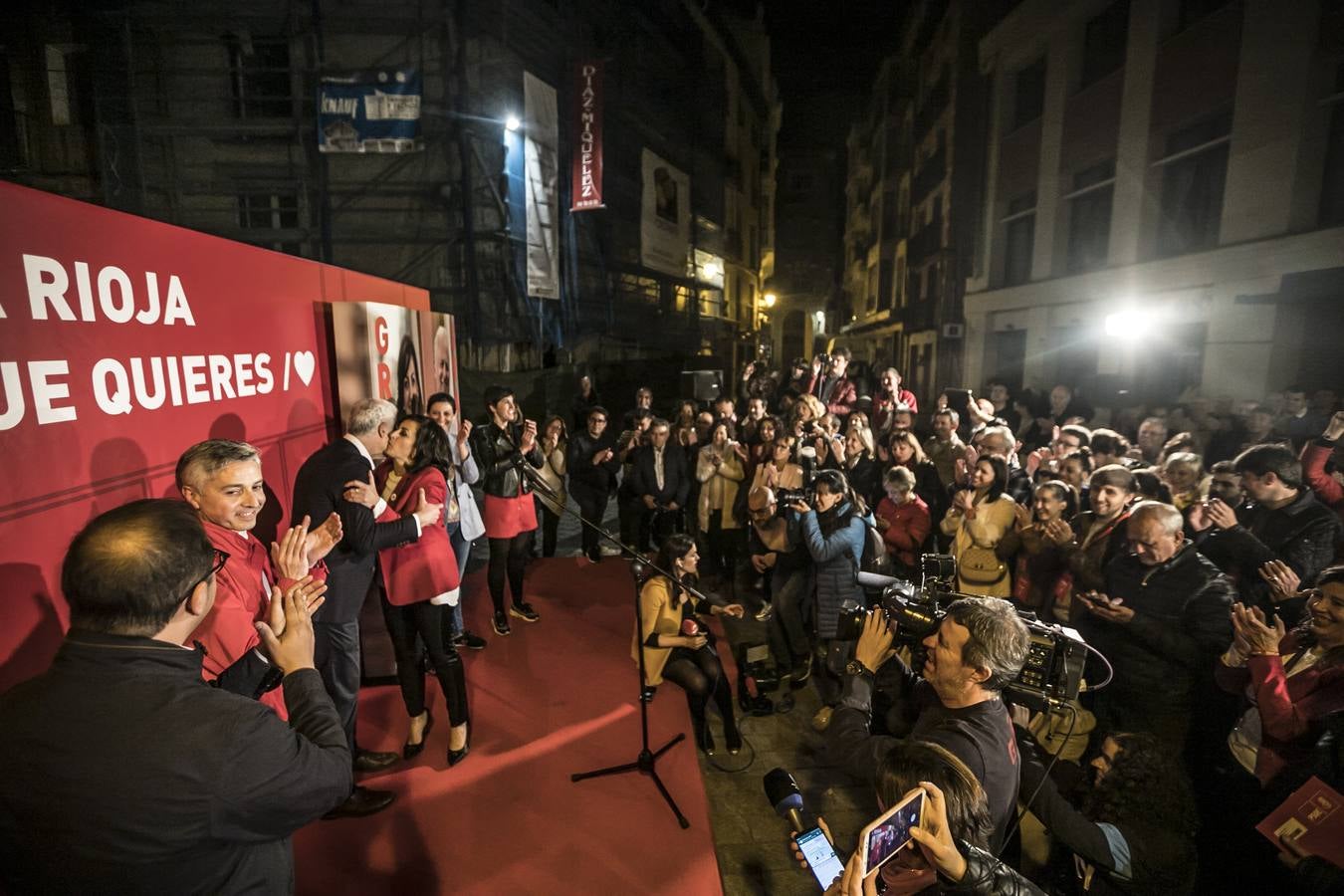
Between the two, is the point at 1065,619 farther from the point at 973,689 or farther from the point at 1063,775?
the point at 973,689

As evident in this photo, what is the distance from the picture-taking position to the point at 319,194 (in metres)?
12.5

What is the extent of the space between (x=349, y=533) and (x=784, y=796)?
2543 millimetres

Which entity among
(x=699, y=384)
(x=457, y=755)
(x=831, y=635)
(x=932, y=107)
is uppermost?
(x=932, y=107)

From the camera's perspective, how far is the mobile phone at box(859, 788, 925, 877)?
147 centimetres

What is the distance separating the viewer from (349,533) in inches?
132

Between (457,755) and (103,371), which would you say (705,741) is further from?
(103,371)

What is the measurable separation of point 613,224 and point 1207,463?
15.9 metres

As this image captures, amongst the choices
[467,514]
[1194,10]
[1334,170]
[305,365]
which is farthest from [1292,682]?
[1194,10]

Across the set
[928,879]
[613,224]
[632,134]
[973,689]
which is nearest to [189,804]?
[928,879]

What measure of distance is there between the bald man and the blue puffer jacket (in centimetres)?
151

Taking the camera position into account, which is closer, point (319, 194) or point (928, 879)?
point (928, 879)

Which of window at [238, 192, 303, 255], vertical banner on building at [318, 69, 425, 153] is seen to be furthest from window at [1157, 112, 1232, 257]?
window at [238, 192, 303, 255]

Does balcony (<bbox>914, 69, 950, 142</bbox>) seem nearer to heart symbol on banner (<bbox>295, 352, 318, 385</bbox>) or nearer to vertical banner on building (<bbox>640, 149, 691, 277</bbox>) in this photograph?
vertical banner on building (<bbox>640, 149, 691, 277</bbox>)

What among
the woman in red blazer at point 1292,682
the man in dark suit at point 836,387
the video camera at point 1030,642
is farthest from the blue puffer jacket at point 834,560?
the man in dark suit at point 836,387
